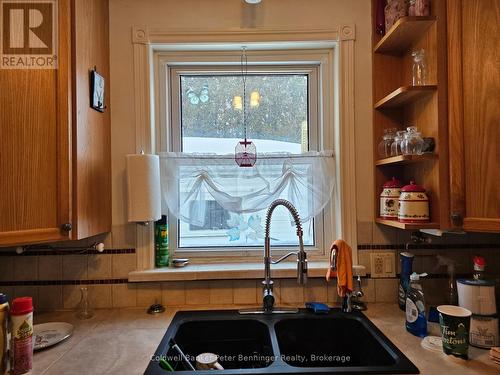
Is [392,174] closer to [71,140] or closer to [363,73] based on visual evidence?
[363,73]

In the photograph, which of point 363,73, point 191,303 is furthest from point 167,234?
point 363,73

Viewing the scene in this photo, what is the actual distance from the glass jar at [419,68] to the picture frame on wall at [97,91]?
1.29m

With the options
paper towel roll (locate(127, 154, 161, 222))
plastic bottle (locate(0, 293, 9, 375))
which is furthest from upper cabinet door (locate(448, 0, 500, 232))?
plastic bottle (locate(0, 293, 9, 375))

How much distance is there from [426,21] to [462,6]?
Answer: 110 mm

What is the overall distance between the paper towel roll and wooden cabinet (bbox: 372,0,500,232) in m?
1.02

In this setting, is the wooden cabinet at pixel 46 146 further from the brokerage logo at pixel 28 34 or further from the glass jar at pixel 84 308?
the glass jar at pixel 84 308

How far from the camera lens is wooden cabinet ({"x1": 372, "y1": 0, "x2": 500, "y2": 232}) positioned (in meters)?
1.00

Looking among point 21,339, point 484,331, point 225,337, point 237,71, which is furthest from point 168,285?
point 484,331

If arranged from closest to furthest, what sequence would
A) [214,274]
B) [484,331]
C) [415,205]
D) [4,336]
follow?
[4,336]
[484,331]
[415,205]
[214,274]

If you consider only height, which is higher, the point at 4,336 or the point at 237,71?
the point at 237,71

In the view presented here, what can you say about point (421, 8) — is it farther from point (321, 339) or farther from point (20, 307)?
point (20, 307)

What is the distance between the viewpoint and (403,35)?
1.22 m

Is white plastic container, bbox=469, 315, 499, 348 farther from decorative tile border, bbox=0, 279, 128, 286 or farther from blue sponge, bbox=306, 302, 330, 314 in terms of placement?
decorative tile border, bbox=0, 279, 128, 286

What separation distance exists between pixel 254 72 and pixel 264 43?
15 cm
